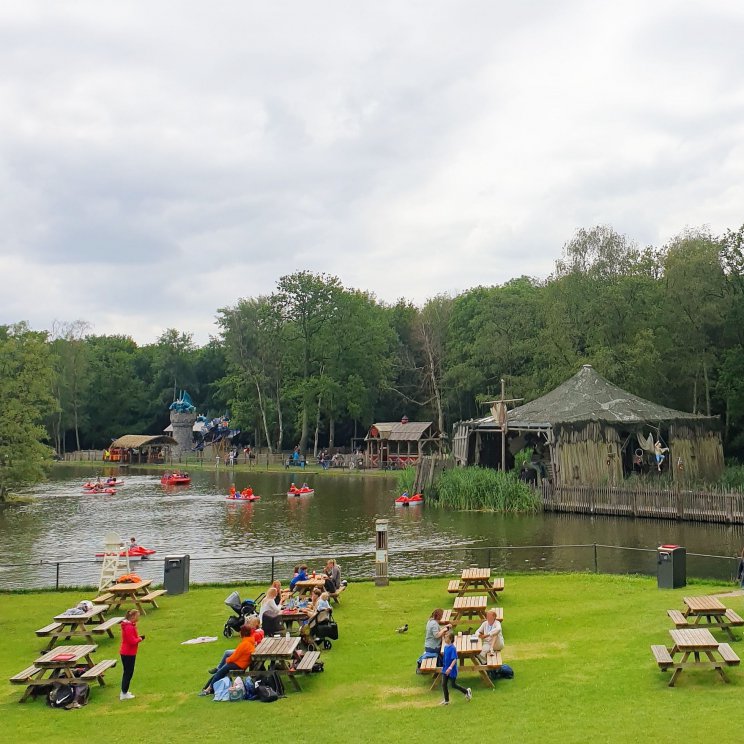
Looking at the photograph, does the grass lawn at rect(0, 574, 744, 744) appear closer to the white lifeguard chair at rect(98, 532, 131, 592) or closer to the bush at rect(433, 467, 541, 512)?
the white lifeguard chair at rect(98, 532, 131, 592)

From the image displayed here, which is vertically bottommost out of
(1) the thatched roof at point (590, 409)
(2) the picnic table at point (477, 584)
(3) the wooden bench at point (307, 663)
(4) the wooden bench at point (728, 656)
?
(3) the wooden bench at point (307, 663)

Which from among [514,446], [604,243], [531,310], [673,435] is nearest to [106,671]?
[673,435]

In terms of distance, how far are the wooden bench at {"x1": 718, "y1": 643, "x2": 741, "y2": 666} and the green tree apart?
47.4 metres

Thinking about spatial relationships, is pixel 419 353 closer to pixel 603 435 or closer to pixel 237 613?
pixel 603 435

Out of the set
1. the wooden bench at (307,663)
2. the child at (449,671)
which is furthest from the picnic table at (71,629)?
the child at (449,671)

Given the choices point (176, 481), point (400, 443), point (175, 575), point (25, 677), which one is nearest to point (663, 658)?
point (25, 677)

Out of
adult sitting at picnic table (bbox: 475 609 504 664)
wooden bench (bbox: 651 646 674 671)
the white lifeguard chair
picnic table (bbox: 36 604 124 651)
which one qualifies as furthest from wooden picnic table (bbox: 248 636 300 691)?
the white lifeguard chair

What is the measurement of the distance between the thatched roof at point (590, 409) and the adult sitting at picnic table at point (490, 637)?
96.8 ft

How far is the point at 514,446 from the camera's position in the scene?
2130 inches

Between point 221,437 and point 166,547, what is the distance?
7252cm

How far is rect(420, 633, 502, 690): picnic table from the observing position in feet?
42.8

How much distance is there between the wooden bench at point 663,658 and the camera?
12.3 metres

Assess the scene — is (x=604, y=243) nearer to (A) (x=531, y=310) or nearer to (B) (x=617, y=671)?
(A) (x=531, y=310)

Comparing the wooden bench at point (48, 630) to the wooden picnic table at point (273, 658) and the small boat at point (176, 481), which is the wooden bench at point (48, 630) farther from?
the small boat at point (176, 481)
